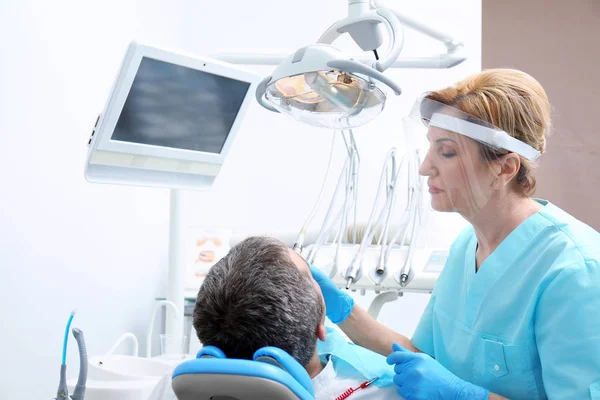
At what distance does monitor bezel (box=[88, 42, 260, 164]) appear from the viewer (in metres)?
1.42

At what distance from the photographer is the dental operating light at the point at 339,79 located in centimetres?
105

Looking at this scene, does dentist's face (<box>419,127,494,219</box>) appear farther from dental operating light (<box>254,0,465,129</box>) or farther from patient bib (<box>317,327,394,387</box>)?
patient bib (<box>317,327,394,387</box>)

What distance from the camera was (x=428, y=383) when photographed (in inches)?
45.1

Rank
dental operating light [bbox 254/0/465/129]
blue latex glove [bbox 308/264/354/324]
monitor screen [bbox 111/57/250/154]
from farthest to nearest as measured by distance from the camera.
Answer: monitor screen [bbox 111/57/250/154]
blue latex glove [bbox 308/264/354/324]
dental operating light [bbox 254/0/465/129]

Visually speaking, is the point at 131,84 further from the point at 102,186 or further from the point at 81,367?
the point at 102,186

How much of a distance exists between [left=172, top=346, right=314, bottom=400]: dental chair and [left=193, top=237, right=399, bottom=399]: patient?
166 mm

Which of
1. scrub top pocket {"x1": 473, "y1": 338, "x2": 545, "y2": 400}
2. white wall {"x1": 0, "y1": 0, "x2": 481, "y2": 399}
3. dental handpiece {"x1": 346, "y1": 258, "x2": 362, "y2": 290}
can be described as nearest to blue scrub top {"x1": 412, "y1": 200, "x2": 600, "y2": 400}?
scrub top pocket {"x1": 473, "y1": 338, "x2": 545, "y2": 400}

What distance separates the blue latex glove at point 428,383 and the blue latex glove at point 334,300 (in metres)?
0.28

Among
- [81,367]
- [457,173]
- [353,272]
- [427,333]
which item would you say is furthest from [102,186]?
[457,173]

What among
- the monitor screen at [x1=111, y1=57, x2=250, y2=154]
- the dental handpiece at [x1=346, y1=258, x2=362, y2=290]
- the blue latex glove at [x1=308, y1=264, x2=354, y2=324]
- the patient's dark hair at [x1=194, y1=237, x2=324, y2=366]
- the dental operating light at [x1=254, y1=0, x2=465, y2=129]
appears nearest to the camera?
the patient's dark hair at [x1=194, y1=237, x2=324, y2=366]

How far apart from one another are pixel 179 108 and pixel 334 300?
26.6 inches

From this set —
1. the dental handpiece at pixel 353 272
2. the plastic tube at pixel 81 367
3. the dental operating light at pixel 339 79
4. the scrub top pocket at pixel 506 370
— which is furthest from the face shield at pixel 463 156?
the plastic tube at pixel 81 367

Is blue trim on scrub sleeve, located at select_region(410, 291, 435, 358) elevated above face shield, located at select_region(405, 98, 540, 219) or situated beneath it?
situated beneath

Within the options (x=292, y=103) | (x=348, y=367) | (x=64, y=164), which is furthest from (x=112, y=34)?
(x=348, y=367)
